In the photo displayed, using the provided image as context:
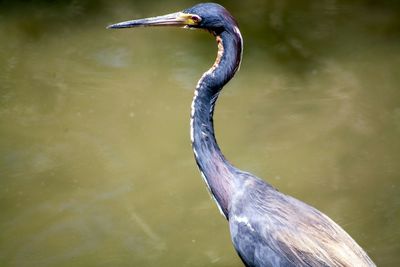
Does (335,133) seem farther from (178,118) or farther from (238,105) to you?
(178,118)

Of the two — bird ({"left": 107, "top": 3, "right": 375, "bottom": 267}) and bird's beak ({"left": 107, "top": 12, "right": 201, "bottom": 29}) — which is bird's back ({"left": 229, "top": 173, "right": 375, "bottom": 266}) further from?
bird's beak ({"left": 107, "top": 12, "right": 201, "bottom": 29})

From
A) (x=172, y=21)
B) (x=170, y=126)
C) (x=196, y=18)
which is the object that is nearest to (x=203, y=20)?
(x=196, y=18)

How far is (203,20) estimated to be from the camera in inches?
124

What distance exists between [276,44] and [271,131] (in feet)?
3.34

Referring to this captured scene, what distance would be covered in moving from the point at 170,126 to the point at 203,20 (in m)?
1.46

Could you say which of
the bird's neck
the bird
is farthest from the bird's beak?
the bird's neck

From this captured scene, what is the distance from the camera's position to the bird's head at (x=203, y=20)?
3.13 m

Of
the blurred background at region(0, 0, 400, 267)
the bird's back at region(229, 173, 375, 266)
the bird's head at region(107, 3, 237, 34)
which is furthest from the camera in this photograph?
the blurred background at region(0, 0, 400, 267)

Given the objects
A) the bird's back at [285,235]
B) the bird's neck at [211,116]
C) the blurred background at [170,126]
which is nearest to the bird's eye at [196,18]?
the bird's neck at [211,116]

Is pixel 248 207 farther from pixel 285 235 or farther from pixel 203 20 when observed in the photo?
pixel 203 20

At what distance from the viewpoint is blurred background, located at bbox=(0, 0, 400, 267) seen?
150 inches

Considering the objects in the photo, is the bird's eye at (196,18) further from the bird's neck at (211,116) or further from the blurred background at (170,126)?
the blurred background at (170,126)

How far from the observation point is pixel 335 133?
4590 mm

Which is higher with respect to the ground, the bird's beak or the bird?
the bird's beak
